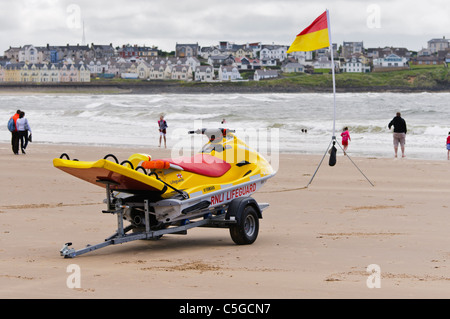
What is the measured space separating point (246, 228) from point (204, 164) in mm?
921

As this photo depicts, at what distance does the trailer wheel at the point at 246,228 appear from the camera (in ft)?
29.6

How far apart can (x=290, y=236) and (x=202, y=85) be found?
494 ft

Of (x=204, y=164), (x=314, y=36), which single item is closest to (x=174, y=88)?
(x=314, y=36)

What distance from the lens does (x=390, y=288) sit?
21.7ft

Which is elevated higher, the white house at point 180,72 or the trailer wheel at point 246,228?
the white house at point 180,72

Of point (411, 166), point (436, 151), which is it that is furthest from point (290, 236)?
point (436, 151)

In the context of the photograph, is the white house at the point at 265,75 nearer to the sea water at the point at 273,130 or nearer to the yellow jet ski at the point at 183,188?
the sea water at the point at 273,130

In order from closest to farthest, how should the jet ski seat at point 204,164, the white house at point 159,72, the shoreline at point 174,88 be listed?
the jet ski seat at point 204,164, the shoreline at point 174,88, the white house at point 159,72

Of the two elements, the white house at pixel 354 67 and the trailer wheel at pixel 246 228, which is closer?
the trailer wheel at pixel 246 228

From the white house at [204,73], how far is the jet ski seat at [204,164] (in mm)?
181908

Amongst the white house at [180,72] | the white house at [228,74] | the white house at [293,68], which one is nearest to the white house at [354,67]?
the white house at [293,68]

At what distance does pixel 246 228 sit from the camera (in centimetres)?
924

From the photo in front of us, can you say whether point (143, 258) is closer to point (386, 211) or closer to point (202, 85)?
point (386, 211)

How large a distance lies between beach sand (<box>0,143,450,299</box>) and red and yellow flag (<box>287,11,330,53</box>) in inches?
113
